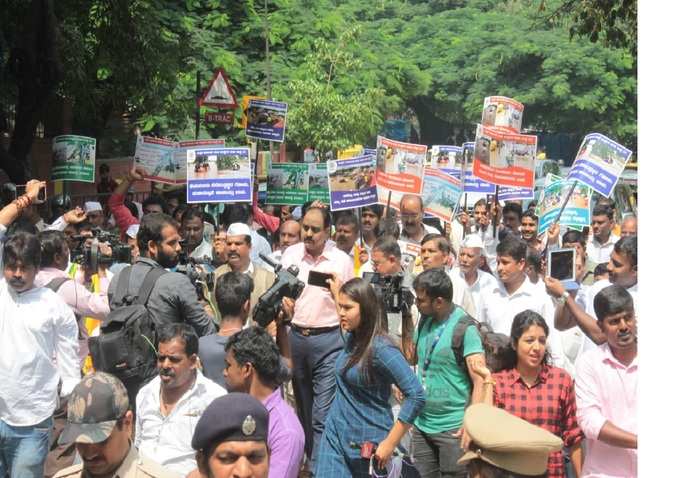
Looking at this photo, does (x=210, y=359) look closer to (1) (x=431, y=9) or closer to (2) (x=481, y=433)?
(2) (x=481, y=433)

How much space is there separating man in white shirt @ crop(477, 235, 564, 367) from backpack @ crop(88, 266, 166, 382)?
237cm

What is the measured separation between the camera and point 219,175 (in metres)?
10.5

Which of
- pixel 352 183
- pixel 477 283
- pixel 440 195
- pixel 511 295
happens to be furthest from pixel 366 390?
pixel 440 195

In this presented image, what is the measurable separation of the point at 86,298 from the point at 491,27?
38483 mm

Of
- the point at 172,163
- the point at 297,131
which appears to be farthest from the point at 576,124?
the point at 172,163

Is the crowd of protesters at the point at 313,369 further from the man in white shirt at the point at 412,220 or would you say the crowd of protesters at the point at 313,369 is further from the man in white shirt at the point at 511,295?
the man in white shirt at the point at 412,220

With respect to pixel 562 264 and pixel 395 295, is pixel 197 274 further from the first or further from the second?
pixel 562 264

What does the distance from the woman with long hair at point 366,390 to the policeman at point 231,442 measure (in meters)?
1.98

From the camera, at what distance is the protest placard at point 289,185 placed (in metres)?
12.3

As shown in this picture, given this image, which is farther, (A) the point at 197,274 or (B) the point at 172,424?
(A) the point at 197,274

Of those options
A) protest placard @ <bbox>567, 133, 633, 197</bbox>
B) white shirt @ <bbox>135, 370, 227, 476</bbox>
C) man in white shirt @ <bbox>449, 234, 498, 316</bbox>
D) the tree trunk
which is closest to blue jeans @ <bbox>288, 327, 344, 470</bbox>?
man in white shirt @ <bbox>449, 234, 498, 316</bbox>

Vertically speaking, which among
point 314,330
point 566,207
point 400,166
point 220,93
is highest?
point 220,93

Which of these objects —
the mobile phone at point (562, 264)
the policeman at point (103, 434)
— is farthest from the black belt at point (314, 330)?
the policeman at point (103, 434)

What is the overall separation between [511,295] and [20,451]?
10.4ft
